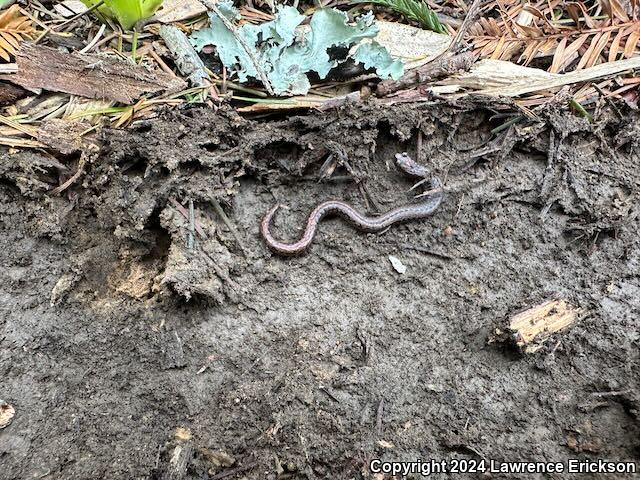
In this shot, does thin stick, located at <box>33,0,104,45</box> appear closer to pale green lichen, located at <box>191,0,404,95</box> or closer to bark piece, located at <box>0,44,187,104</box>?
bark piece, located at <box>0,44,187,104</box>

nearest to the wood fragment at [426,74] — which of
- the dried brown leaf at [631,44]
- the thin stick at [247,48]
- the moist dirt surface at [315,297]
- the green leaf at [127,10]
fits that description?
the moist dirt surface at [315,297]

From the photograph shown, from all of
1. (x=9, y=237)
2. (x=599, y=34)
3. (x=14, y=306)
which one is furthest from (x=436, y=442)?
(x=599, y=34)

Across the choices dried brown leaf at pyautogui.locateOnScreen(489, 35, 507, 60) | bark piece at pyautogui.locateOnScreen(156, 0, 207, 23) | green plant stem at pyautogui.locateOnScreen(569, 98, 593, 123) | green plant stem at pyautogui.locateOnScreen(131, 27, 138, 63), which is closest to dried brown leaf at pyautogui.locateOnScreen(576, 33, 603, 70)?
green plant stem at pyautogui.locateOnScreen(569, 98, 593, 123)

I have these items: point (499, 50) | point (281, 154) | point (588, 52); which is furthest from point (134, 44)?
point (588, 52)

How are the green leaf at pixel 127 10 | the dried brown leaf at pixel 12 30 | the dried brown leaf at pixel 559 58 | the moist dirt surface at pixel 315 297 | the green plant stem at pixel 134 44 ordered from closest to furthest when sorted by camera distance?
the moist dirt surface at pixel 315 297 < the dried brown leaf at pixel 12 30 < the green leaf at pixel 127 10 < the green plant stem at pixel 134 44 < the dried brown leaf at pixel 559 58

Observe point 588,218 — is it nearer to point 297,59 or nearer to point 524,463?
point 524,463

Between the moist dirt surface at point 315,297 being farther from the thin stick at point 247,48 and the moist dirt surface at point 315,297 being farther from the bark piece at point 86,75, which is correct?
the bark piece at point 86,75
